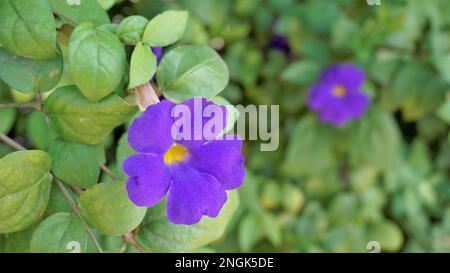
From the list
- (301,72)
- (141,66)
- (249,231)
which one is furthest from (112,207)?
(301,72)

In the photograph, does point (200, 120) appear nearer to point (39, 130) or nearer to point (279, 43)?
point (39, 130)

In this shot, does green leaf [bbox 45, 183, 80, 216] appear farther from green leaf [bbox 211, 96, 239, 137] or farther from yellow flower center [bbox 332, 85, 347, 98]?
yellow flower center [bbox 332, 85, 347, 98]

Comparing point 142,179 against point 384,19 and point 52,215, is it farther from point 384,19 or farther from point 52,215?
point 384,19

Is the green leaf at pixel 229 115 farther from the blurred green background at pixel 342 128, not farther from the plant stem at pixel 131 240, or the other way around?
the blurred green background at pixel 342 128

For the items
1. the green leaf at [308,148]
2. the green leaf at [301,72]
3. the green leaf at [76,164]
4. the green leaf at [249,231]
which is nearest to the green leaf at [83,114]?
the green leaf at [76,164]

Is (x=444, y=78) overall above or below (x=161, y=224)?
below
